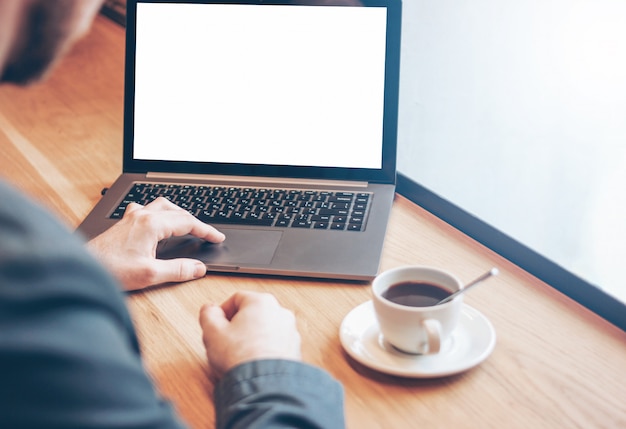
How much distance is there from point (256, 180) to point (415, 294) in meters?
0.43

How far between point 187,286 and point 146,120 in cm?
34

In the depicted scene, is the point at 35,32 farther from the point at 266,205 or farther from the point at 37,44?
the point at 266,205

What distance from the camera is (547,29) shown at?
3.87ft

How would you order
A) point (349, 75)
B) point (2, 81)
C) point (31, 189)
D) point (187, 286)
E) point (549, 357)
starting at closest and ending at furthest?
point (2, 81)
point (549, 357)
point (187, 286)
point (349, 75)
point (31, 189)

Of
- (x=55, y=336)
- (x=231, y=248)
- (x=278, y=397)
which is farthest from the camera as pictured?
(x=231, y=248)

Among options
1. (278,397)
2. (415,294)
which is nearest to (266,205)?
(415,294)

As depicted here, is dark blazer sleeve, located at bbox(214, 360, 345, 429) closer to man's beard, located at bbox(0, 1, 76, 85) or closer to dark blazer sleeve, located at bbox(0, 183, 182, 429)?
dark blazer sleeve, located at bbox(0, 183, 182, 429)

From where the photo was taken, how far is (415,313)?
72 centimetres

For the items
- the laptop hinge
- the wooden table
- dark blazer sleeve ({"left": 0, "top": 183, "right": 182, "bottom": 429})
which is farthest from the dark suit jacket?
the laptop hinge

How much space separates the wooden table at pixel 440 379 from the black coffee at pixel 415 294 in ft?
0.26

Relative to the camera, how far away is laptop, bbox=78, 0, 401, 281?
41.5 inches

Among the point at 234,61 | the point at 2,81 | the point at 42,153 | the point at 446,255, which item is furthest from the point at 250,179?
the point at 2,81

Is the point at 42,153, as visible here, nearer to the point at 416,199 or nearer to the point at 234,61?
the point at 234,61

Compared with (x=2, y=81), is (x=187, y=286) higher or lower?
lower
